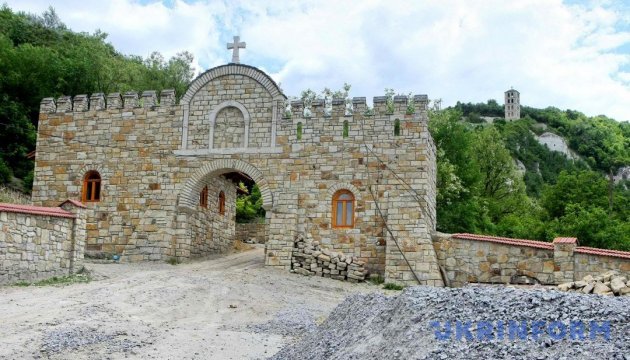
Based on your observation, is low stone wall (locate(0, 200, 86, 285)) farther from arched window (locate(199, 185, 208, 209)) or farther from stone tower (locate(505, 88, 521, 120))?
stone tower (locate(505, 88, 521, 120))

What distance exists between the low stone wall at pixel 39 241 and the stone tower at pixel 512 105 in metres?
106

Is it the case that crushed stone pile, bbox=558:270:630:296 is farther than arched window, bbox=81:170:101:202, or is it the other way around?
arched window, bbox=81:170:101:202

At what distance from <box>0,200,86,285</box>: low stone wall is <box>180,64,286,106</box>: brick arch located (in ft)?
18.6

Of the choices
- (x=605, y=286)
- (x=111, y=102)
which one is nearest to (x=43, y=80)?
(x=111, y=102)

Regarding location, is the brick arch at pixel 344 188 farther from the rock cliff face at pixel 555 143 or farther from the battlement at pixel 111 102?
the rock cliff face at pixel 555 143

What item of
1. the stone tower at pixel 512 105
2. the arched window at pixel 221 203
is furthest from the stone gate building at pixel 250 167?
the stone tower at pixel 512 105

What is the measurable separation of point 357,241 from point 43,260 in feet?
25.8

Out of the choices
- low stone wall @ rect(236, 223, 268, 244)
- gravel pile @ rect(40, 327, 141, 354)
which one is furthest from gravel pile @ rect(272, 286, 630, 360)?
low stone wall @ rect(236, 223, 268, 244)

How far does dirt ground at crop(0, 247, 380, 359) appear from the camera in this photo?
9.68 metres

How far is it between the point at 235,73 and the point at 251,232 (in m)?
11.4

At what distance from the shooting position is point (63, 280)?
14664mm

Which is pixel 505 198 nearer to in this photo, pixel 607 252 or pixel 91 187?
pixel 607 252

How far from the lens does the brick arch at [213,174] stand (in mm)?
19141

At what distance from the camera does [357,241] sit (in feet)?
60.0
